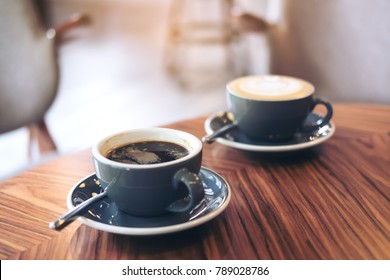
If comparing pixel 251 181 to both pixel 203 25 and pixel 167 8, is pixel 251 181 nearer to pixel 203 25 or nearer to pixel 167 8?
pixel 203 25

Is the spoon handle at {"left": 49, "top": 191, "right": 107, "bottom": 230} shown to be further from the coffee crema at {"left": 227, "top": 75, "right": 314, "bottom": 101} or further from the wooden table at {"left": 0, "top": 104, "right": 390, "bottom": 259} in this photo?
the coffee crema at {"left": 227, "top": 75, "right": 314, "bottom": 101}

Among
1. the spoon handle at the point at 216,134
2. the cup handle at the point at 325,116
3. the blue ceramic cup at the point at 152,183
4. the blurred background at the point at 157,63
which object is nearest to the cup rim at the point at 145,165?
the blue ceramic cup at the point at 152,183

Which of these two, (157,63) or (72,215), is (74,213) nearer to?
(72,215)

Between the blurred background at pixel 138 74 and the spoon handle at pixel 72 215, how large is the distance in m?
0.80

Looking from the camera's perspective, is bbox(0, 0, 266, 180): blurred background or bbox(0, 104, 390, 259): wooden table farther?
bbox(0, 0, 266, 180): blurred background

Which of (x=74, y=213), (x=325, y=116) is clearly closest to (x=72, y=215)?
(x=74, y=213)

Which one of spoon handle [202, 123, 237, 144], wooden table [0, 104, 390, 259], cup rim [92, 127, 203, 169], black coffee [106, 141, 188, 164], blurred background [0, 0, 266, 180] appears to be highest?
cup rim [92, 127, 203, 169]

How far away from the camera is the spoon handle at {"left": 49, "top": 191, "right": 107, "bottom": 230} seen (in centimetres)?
41

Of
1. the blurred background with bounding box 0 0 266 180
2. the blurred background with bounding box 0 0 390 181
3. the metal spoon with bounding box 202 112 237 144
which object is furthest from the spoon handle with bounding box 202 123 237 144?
the blurred background with bounding box 0 0 266 180

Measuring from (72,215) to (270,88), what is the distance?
350 millimetres

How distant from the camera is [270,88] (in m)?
0.65

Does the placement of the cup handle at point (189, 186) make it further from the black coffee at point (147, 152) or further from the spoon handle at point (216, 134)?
the spoon handle at point (216, 134)

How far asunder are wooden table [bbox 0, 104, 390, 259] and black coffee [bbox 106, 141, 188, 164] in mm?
74

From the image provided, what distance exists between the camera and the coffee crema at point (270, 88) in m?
0.63
